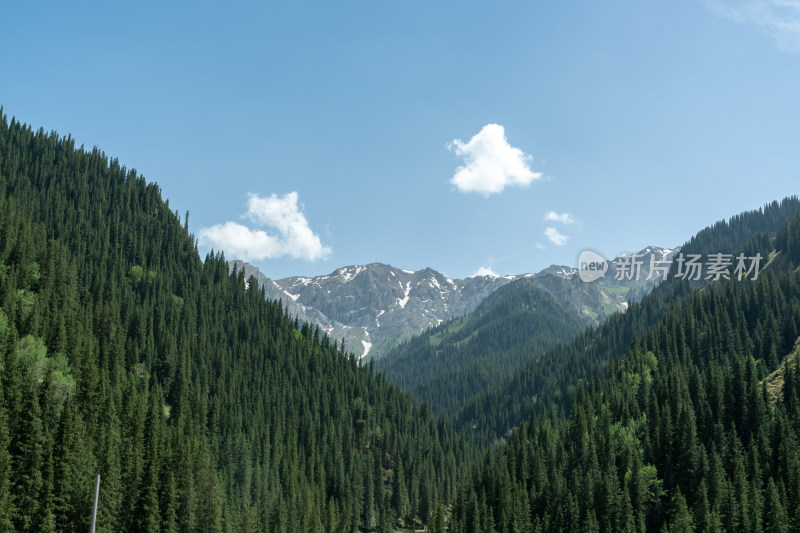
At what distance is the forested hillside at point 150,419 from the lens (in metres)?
79.8

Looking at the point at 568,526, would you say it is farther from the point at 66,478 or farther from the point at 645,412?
the point at 66,478

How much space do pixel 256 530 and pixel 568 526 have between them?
191ft

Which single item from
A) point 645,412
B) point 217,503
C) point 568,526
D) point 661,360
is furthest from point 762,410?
point 217,503

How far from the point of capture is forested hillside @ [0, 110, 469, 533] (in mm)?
79812

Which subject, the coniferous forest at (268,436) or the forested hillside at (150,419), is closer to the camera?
the forested hillside at (150,419)

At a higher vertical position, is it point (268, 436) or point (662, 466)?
point (268, 436)

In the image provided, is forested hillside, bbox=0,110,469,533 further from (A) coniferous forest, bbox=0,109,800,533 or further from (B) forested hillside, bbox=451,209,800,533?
(B) forested hillside, bbox=451,209,800,533

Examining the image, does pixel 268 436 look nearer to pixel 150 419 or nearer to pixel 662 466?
pixel 150 419

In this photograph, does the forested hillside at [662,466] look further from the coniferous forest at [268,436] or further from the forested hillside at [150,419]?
the forested hillside at [150,419]

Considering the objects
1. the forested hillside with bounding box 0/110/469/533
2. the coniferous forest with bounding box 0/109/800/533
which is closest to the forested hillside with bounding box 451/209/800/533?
the coniferous forest with bounding box 0/109/800/533

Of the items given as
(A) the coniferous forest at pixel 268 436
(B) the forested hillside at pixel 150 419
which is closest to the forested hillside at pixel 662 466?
(A) the coniferous forest at pixel 268 436

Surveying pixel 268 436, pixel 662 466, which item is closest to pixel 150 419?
pixel 268 436

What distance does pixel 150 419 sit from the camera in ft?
360

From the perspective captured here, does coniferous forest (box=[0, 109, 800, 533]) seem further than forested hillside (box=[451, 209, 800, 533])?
No
